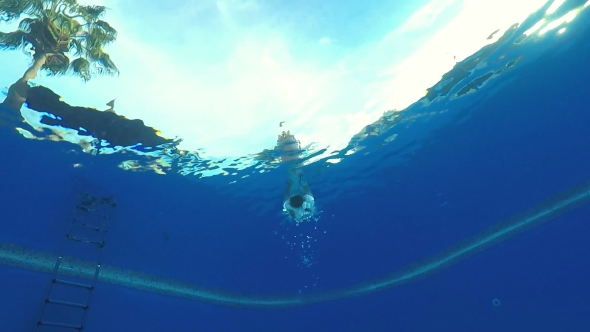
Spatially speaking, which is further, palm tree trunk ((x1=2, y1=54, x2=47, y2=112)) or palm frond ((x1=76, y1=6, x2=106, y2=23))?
palm tree trunk ((x1=2, y1=54, x2=47, y2=112))

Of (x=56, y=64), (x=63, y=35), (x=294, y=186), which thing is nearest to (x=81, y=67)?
(x=56, y=64)

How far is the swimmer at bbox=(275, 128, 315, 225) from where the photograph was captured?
37.8 feet

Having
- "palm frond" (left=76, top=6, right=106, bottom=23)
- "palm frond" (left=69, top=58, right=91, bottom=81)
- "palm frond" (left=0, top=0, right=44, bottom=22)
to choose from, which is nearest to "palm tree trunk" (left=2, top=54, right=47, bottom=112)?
"palm frond" (left=69, top=58, right=91, bottom=81)

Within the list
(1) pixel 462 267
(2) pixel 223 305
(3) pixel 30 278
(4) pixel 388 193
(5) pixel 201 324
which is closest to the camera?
(3) pixel 30 278

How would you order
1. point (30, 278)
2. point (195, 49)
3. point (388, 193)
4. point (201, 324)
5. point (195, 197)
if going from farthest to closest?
point (201, 324) → point (388, 193) → point (195, 197) → point (30, 278) → point (195, 49)

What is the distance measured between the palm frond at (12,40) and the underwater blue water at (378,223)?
3.32 meters

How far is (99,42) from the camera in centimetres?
733

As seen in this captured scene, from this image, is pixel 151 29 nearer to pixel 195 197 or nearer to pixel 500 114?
pixel 195 197

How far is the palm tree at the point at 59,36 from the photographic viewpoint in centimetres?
680

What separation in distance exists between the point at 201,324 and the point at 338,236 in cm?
830

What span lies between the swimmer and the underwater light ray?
6553 millimetres

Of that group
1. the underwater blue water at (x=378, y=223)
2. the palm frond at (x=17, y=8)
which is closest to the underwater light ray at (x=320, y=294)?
the underwater blue water at (x=378, y=223)

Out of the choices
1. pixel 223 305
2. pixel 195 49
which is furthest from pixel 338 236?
pixel 195 49

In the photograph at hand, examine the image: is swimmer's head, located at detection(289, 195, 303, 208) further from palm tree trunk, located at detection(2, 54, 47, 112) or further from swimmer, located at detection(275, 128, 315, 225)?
palm tree trunk, located at detection(2, 54, 47, 112)
